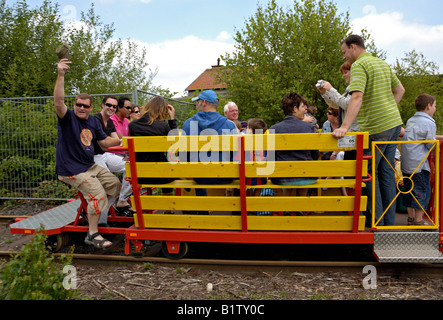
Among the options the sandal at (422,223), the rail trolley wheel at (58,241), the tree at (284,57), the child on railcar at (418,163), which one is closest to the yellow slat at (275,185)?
the child on railcar at (418,163)

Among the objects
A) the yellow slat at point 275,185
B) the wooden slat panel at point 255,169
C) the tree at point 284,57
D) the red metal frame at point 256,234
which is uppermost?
the tree at point 284,57

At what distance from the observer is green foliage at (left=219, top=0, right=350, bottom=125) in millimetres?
11133

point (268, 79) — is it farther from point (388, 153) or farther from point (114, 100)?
point (388, 153)

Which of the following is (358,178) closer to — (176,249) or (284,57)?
(176,249)

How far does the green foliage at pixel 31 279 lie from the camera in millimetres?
2344

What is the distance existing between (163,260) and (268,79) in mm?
8056

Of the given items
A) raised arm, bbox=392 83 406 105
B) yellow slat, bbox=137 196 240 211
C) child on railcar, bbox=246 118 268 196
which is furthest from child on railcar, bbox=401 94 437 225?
yellow slat, bbox=137 196 240 211

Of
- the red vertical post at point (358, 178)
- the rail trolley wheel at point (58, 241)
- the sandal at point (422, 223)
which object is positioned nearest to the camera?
the red vertical post at point (358, 178)

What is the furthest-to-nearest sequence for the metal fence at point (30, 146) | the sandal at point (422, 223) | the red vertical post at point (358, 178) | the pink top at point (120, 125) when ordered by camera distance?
the metal fence at point (30, 146), the pink top at point (120, 125), the sandal at point (422, 223), the red vertical post at point (358, 178)

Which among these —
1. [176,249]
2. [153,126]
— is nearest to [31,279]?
[176,249]

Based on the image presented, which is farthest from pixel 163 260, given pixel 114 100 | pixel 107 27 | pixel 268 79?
pixel 107 27

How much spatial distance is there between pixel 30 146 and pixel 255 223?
5984 mm

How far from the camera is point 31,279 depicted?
7.89 feet

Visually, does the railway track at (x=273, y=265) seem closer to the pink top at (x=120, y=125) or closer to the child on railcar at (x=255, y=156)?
the child on railcar at (x=255, y=156)
